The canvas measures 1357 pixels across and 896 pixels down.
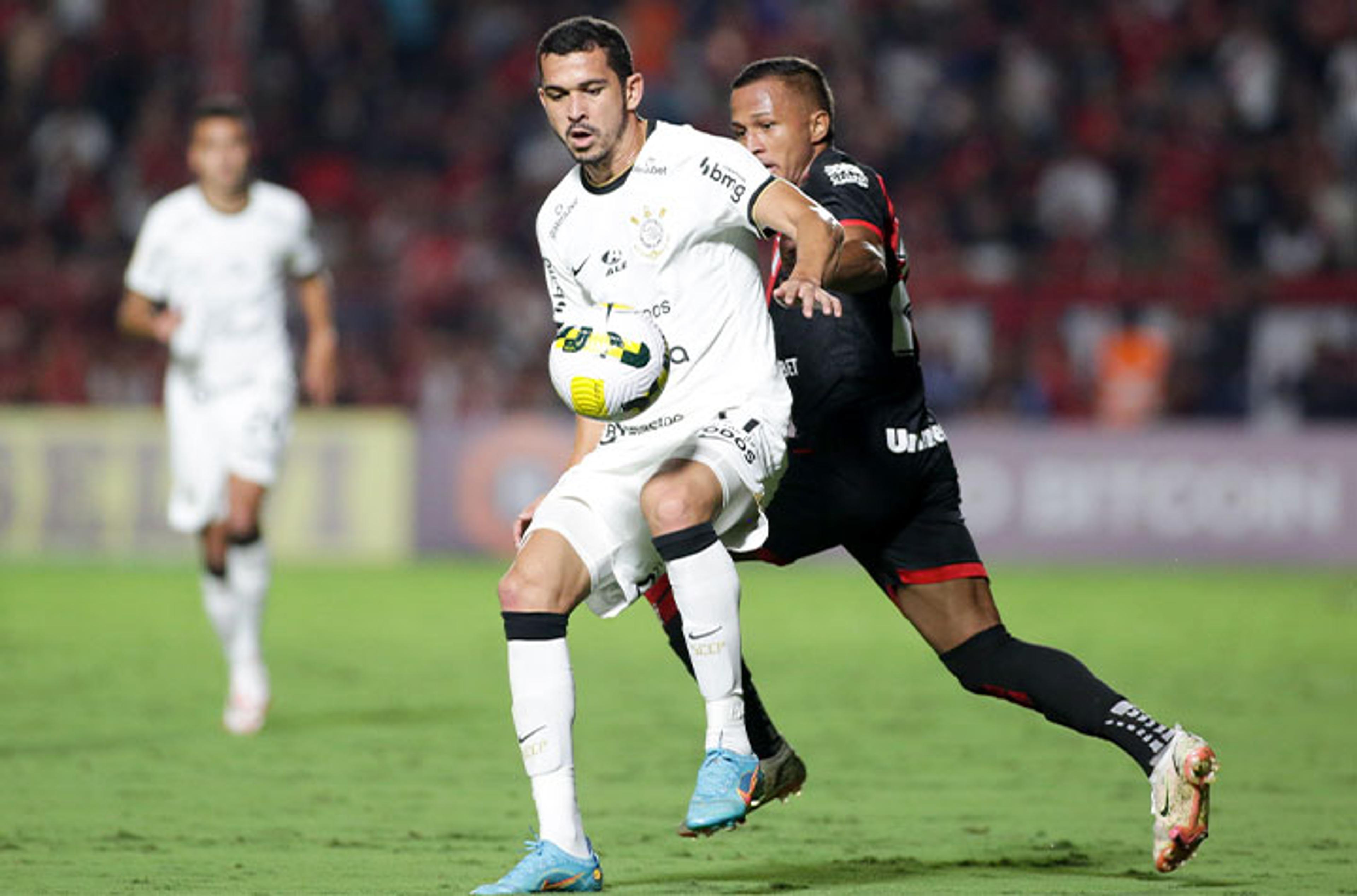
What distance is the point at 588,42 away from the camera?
5562 millimetres

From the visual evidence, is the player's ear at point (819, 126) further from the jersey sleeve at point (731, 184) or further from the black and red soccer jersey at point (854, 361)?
the jersey sleeve at point (731, 184)

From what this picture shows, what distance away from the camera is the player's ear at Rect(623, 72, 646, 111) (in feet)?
18.6

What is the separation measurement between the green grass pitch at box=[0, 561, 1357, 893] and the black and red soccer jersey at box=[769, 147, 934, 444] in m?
1.25

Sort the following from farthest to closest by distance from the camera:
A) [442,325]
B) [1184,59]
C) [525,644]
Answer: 1. [1184,59]
2. [442,325]
3. [525,644]

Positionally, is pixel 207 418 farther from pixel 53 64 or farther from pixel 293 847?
pixel 53 64

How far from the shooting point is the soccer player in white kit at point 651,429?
5.39 meters

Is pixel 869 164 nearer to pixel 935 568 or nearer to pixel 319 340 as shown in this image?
pixel 319 340

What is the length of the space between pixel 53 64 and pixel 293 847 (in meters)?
18.2

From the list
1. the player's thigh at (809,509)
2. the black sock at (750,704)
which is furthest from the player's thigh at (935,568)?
the black sock at (750,704)

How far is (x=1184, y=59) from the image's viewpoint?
71.0 feet

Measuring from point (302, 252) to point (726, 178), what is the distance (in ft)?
15.9

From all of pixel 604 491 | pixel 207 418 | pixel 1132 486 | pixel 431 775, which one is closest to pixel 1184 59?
pixel 1132 486

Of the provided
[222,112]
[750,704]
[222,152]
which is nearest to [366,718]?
[222,152]

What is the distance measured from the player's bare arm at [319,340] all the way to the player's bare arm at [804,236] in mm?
4809
